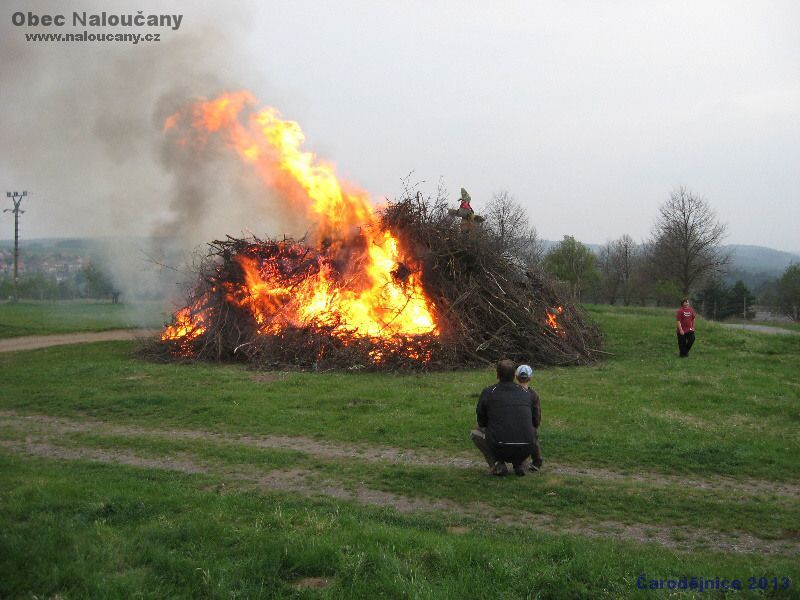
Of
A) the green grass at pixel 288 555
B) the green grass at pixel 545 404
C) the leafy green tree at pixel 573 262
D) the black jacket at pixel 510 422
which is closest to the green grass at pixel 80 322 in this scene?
the green grass at pixel 545 404

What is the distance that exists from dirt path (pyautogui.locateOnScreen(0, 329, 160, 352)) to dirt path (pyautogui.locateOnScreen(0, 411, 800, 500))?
10.9 metres

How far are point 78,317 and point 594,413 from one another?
3392 centimetres

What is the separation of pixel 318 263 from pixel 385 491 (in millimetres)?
12442

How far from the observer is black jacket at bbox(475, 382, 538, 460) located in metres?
6.73

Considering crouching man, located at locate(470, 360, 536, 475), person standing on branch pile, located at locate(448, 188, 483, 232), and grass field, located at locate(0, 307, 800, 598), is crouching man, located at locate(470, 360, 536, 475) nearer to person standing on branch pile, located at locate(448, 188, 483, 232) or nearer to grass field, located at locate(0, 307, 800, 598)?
grass field, located at locate(0, 307, 800, 598)

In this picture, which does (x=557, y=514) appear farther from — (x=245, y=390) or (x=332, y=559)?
(x=245, y=390)

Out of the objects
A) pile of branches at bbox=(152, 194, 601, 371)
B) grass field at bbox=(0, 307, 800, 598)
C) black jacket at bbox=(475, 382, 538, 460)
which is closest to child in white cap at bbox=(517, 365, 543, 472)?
black jacket at bbox=(475, 382, 538, 460)

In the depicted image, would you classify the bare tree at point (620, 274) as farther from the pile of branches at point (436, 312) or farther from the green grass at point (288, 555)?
the green grass at point (288, 555)

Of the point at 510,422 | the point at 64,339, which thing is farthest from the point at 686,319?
the point at 64,339

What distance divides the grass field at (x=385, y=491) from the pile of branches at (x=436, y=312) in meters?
2.24

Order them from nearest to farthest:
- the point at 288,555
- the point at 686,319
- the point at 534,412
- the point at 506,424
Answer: the point at 288,555, the point at 506,424, the point at 534,412, the point at 686,319

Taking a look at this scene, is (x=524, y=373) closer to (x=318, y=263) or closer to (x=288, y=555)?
(x=288, y=555)

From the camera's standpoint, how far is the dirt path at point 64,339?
21.5 m

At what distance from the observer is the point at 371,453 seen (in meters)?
8.06
